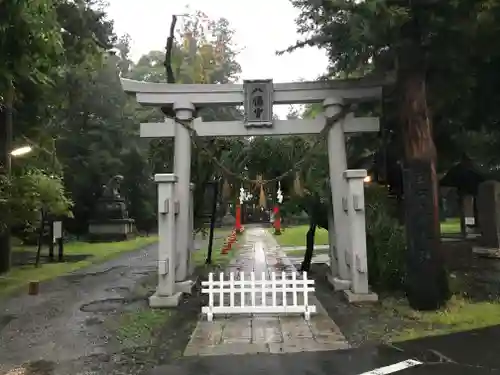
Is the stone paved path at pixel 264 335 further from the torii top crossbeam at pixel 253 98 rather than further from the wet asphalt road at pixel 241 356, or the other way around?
the torii top crossbeam at pixel 253 98

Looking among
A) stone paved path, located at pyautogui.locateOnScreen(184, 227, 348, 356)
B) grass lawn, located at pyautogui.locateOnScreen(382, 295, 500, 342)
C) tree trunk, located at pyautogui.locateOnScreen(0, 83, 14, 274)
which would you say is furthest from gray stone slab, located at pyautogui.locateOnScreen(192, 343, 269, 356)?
tree trunk, located at pyautogui.locateOnScreen(0, 83, 14, 274)

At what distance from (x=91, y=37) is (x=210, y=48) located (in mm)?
5629

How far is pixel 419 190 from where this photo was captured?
9.27 meters

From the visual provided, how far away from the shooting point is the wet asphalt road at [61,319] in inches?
285

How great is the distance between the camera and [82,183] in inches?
1410

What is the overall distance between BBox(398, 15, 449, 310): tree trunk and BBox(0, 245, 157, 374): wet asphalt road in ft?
19.5

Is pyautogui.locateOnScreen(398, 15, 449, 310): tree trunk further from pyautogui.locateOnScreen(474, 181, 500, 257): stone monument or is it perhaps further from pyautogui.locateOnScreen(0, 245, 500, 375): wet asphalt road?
pyautogui.locateOnScreen(474, 181, 500, 257): stone monument

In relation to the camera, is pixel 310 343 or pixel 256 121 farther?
pixel 256 121

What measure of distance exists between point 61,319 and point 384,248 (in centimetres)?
732

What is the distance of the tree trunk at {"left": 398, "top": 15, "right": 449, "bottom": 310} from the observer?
9094 millimetres

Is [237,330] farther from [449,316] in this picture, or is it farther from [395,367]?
[449,316]

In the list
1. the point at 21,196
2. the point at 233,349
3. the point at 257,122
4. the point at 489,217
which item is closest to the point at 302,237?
the point at 489,217

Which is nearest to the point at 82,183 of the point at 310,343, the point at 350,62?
the point at 350,62

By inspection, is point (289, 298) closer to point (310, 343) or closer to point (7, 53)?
point (310, 343)
